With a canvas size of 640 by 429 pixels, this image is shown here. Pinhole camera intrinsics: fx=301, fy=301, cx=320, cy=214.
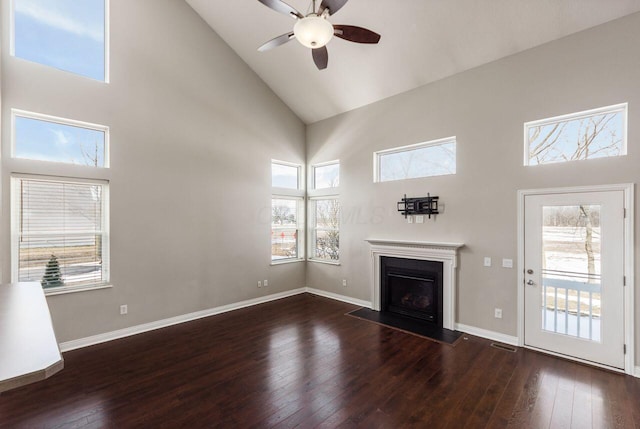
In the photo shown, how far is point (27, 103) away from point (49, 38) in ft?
2.95

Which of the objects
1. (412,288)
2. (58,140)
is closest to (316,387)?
(412,288)

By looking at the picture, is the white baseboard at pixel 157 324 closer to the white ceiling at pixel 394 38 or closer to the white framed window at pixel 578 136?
the white ceiling at pixel 394 38

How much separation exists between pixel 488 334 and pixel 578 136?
2.66 m

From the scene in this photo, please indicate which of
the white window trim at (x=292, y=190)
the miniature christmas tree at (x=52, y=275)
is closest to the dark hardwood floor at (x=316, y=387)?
the miniature christmas tree at (x=52, y=275)

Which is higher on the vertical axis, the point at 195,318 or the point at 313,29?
the point at 313,29

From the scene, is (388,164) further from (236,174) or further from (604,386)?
(604,386)

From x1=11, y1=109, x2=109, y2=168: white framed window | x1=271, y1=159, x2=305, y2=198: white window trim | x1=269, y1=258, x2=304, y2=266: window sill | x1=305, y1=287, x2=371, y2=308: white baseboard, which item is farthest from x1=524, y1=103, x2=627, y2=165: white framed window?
x1=11, y1=109, x2=109, y2=168: white framed window

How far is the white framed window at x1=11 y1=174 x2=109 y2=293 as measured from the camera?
3408 mm

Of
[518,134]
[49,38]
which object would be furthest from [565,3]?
[49,38]

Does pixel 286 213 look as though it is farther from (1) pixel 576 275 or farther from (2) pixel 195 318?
(1) pixel 576 275

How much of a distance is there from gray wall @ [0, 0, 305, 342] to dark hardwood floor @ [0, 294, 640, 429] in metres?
0.74

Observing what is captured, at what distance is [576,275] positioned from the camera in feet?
11.1

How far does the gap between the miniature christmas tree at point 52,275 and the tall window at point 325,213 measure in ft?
13.4

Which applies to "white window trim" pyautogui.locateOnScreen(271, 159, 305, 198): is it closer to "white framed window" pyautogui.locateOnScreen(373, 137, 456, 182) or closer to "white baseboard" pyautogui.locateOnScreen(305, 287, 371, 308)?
"white framed window" pyautogui.locateOnScreen(373, 137, 456, 182)
